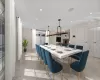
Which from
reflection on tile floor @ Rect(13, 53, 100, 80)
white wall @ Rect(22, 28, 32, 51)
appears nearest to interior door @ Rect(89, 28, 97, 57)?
reflection on tile floor @ Rect(13, 53, 100, 80)

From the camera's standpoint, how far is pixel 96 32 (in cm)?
600

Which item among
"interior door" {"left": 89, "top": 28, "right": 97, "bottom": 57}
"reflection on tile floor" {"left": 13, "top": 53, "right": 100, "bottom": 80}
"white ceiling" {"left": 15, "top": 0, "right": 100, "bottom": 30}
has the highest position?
"white ceiling" {"left": 15, "top": 0, "right": 100, "bottom": 30}

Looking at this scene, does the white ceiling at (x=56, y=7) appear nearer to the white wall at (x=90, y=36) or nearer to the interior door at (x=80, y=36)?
the white wall at (x=90, y=36)

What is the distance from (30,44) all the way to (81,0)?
877 centimetres

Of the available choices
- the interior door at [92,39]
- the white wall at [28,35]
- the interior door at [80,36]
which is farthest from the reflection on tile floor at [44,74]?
the white wall at [28,35]

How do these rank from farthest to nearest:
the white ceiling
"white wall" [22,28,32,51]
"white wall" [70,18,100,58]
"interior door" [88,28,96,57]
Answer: "white wall" [22,28,32,51] < "interior door" [88,28,96,57] < "white wall" [70,18,100,58] < the white ceiling

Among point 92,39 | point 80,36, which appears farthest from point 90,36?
point 80,36

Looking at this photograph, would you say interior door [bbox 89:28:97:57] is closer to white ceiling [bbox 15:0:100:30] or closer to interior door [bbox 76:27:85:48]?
interior door [bbox 76:27:85:48]

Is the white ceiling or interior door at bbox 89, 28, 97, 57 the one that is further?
interior door at bbox 89, 28, 97, 57

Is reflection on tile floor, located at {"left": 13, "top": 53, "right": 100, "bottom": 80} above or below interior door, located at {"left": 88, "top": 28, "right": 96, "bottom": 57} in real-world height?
below

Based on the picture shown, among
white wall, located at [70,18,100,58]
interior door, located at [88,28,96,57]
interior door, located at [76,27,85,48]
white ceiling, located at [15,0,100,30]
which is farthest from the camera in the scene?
interior door, located at [76,27,85,48]

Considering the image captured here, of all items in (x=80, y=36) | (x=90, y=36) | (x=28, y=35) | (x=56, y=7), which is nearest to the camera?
(x=56, y=7)

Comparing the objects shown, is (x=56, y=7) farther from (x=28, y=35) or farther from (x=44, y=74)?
(x=28, y=35)

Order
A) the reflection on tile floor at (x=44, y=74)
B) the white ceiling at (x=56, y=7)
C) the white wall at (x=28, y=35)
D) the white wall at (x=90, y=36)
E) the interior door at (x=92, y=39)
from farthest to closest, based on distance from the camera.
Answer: the white wall at (x=28, y=35), the interior door at (x=92, y=39), the white wall at (x=90, y=36), the white ceiling at (x=56, y=7), the reflection on tile floor at (x=44, y=74)
